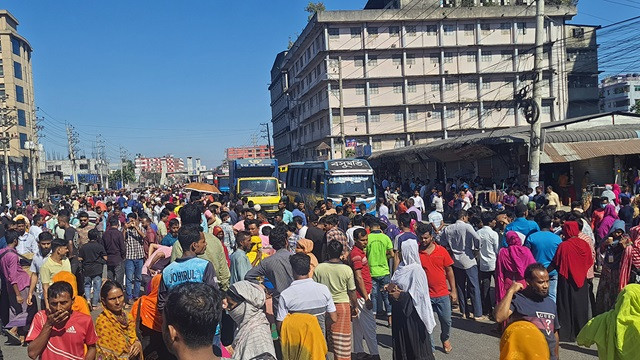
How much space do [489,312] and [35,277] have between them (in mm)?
6885

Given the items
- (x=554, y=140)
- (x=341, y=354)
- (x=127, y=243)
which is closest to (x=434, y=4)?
(x=554, y=140)

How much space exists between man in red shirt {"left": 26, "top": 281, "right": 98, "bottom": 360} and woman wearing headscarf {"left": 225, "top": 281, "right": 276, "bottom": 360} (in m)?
1.24

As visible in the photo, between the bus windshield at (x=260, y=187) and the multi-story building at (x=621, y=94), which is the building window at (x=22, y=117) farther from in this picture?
the multi-story building at (x=621, y=94)

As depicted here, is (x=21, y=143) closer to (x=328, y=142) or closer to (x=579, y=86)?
(x=328, y=142)

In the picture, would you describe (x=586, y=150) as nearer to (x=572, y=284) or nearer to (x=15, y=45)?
(x=572, y=284)

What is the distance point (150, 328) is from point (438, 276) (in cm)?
385

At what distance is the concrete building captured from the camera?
87.4 m

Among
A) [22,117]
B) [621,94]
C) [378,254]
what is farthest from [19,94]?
[621,94]

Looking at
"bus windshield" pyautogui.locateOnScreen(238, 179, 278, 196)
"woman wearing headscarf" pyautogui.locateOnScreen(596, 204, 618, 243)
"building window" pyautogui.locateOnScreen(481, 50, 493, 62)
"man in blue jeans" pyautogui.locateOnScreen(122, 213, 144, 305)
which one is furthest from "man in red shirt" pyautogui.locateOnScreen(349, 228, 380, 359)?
"building window" pyautogui.locateOnScreen(481, 50, 493, 62)

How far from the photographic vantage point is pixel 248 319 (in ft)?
14.1

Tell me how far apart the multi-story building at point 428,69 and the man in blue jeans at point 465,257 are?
4553 cm

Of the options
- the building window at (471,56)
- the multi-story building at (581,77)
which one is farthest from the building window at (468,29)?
the multi-story building at (581,77)

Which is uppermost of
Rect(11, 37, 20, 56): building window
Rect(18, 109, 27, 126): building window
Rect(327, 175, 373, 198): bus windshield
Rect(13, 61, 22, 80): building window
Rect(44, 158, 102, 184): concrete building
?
Rect(11, 37, 20, 56): building window

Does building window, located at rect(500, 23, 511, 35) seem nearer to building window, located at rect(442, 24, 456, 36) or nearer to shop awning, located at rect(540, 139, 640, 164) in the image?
building window, located at rect(442, 24, 456, 36)
